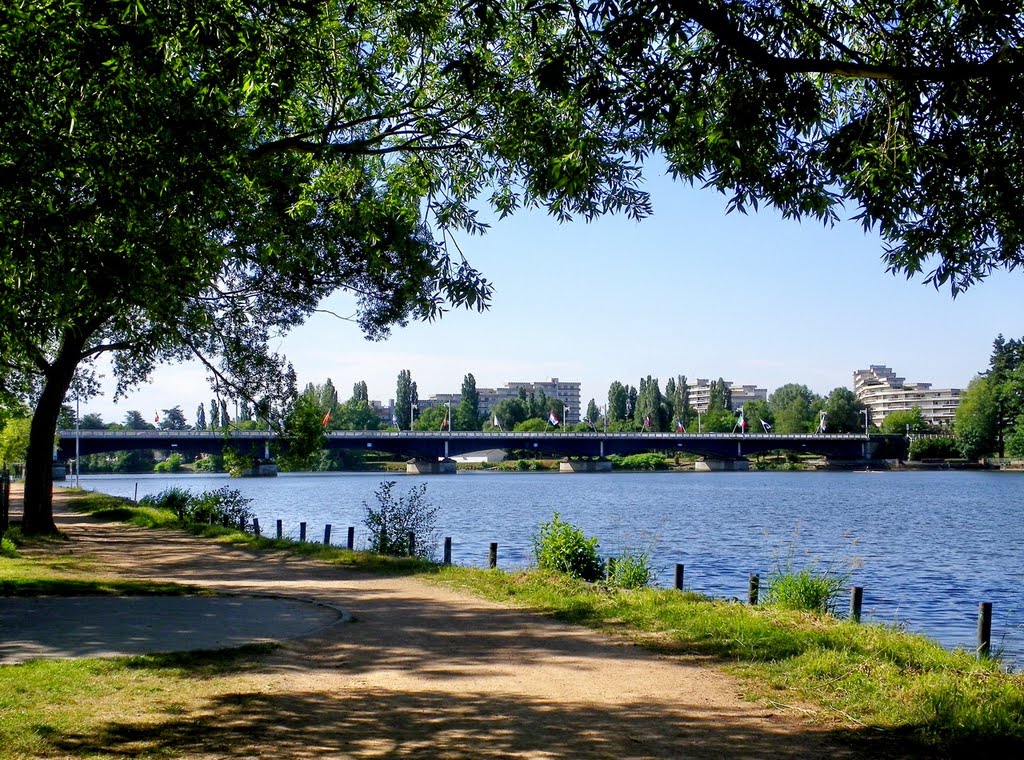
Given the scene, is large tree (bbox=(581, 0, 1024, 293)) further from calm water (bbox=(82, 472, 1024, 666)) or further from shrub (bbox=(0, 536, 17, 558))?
shrub (bbox=(0, 536, 17, 558))

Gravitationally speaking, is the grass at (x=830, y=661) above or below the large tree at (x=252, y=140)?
below

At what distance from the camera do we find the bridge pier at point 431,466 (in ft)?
374

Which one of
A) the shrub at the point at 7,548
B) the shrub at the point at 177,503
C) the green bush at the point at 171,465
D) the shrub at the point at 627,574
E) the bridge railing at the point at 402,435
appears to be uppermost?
the bridge railing at the point at 402,435

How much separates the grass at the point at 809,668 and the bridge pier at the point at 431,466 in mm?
98650

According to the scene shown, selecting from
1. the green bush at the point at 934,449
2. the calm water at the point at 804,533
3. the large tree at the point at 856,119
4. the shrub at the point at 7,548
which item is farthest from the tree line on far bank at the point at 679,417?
the large tree at the point at 856,119

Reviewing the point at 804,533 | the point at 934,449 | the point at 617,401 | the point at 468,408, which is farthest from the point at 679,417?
the point at 804,533

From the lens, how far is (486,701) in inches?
344

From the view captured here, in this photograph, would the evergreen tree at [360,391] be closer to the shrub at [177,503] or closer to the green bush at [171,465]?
the green bush at [171,465]

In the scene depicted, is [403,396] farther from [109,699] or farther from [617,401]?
[109,699]

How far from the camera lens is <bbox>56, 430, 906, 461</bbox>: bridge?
8719cm

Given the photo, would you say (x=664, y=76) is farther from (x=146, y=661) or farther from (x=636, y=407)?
(x=636, y=407)

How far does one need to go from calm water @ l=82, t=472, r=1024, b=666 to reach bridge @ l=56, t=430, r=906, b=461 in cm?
1753

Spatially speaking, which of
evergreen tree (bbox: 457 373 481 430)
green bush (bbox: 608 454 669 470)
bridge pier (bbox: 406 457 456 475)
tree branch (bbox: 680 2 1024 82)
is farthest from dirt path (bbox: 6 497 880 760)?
evergreen tree (bbox: 457 373 481 430)

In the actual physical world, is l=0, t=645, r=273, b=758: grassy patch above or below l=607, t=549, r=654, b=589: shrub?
above
